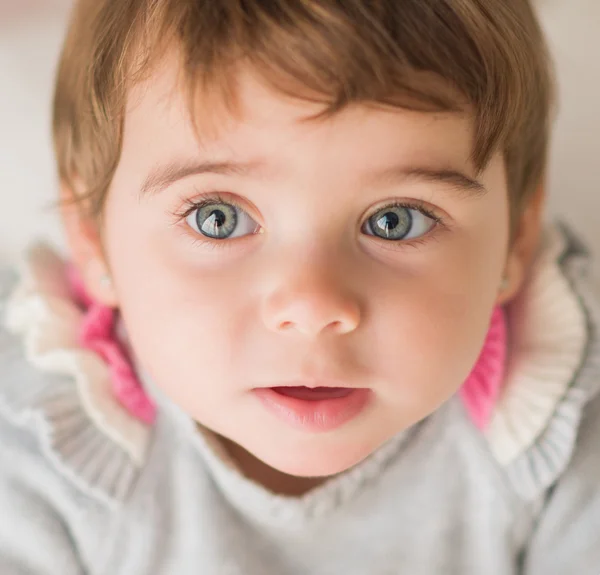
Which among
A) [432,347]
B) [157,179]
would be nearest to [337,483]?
[432,347]

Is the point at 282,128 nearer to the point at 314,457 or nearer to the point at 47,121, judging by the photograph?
the point at 314,457

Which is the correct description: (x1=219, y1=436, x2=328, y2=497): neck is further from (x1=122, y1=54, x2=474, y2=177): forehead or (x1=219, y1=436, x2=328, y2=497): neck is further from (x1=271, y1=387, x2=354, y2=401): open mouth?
(x1=122, y1=54, x2=474, y2=177): forehead

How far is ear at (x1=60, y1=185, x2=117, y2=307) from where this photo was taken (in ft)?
2.60

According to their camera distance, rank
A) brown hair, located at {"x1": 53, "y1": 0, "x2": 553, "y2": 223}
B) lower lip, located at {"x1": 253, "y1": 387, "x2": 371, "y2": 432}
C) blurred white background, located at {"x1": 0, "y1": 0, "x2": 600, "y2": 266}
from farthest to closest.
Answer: blurred white background, located at {"x1": 0, "y1": 0, "x2": 600, "y2": 266}
lower lip, located at {"x1": 253, "y1": 387, "x2": 371, "y2": 432}
brown hair, located at {"x1": 53, "y1": 0, "x2": 553, "y2": 223}

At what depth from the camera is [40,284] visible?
0.90 metres

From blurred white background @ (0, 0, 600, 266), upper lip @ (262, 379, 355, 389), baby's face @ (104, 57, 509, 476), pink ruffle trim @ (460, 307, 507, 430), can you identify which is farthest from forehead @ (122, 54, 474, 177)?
blurred white background @ (0, 0, 600, 266)

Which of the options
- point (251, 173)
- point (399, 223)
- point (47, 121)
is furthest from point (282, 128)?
point (47, 121)

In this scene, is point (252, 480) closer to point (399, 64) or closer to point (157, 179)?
point (157, 179)

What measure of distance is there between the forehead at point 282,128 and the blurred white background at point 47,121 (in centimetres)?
49

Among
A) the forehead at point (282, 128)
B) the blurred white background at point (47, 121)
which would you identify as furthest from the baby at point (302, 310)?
the blurred white background at point (47, 121)

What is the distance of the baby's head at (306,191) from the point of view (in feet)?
1.91

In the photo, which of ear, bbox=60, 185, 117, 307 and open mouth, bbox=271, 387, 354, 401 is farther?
ear, bbox=60, 185, 117, 307

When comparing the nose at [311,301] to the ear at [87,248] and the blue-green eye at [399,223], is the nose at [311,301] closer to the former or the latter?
the blue-green eye at [399,223]

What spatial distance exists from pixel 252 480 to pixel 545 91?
18.9 inches
